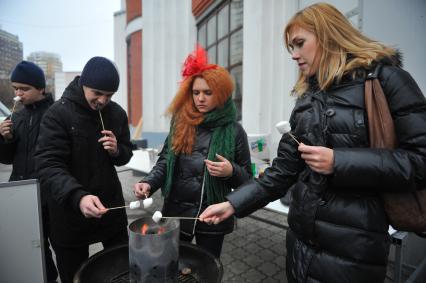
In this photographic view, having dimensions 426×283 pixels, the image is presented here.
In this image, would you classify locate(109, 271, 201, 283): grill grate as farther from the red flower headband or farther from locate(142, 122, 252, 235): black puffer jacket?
the red flower headband

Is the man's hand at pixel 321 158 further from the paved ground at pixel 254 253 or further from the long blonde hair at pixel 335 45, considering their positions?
the paved ground at pixel 254 253

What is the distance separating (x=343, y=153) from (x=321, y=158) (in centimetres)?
7

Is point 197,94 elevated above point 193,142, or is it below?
above

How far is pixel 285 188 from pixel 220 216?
0.34 m

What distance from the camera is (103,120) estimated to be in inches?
70.5

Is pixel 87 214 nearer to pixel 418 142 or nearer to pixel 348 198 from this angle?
pixel 348 198

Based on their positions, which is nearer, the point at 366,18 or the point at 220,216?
the point at 220,216

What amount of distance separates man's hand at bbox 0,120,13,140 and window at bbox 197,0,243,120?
17.6ft

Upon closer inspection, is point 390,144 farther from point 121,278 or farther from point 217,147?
point 121,278

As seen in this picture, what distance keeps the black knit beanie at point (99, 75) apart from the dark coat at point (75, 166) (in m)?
0.11

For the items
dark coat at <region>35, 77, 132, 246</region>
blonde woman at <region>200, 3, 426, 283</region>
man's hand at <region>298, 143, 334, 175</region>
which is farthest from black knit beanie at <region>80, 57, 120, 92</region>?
man's hand at <region>298, 143, 334, 175</region>

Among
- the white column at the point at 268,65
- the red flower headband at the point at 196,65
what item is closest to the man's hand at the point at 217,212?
the red flower headband at the point at 196,65

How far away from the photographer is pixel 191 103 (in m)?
1.87

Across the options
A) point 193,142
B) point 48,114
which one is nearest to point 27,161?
point 48,114
